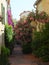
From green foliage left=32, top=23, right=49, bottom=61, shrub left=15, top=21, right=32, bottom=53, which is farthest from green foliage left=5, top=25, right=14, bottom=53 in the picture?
green foliage left=32, top=23, right=49, bottom=61

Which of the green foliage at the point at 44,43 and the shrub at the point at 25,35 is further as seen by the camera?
the shrub at the point at 25,35

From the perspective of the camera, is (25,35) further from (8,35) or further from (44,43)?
(44,43)

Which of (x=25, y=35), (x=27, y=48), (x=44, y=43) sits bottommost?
(x=27, y=48)

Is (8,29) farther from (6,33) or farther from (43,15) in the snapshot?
(43,15)

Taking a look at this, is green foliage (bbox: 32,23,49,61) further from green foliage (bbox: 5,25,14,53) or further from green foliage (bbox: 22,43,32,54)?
green foliage (bbox: 22,43,32,54)

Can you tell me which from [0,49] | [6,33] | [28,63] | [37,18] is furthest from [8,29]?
[0,49]

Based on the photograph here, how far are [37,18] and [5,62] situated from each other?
337 inches

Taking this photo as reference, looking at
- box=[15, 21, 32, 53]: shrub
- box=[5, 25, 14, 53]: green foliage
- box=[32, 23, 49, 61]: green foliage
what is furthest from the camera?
box=[15, 21, 32, 53]: shrub

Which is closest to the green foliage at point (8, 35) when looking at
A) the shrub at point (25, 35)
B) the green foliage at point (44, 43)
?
the shrub at point (25, 35)

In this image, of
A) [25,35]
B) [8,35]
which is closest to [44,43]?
[8,35]

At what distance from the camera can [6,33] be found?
20.0m

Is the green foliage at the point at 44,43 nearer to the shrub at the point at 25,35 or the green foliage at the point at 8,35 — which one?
the green foliage at the point at 8,35

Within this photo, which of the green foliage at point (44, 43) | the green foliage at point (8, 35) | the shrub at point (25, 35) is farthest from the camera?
the shrub at point (25, 35)

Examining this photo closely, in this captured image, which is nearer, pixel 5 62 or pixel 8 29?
pixel 5 62
